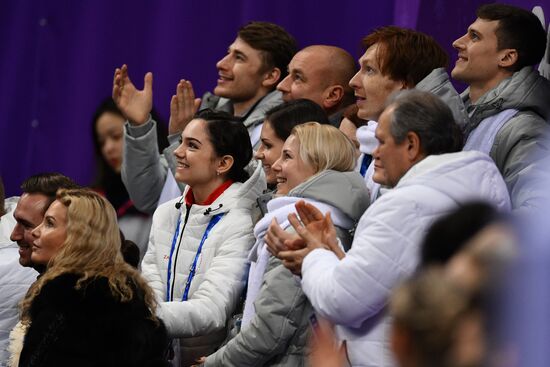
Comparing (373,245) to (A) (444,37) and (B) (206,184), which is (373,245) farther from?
(A) (444,37)

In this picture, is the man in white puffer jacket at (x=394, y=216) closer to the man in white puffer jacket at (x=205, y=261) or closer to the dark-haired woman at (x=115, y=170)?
the man in white puffer jacket at (x=205, y=261)

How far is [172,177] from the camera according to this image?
17.1 ft

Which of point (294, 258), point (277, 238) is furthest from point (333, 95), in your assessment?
point (294, 258)

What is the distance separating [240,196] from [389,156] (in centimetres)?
120

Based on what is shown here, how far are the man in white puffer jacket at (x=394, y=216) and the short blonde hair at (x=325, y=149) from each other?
50 cm

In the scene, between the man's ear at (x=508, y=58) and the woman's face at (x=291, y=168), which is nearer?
the woman's face at (x=291, y=168)

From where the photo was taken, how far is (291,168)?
3.95 m

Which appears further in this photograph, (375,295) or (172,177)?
(172,177)

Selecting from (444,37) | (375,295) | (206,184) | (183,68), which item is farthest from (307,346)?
(183,68)

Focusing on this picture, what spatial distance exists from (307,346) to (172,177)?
5.70ft

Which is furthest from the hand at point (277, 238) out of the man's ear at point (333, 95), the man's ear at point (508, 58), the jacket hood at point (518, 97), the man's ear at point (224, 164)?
the man's ear at point (333, 95)

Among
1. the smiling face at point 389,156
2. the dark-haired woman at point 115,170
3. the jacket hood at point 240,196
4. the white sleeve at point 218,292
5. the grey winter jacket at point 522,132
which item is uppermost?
the smiling face at point 389,156

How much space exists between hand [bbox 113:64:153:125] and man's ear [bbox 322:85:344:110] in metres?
0.87

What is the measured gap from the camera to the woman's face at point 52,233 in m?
3.93
